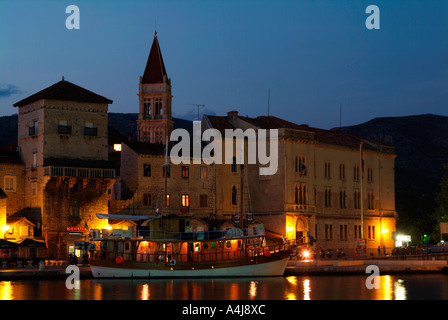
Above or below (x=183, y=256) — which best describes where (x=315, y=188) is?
above

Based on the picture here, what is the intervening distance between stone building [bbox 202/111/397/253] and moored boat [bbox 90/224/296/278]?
50.1 feet

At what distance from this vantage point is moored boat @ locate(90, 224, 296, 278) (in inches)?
2547

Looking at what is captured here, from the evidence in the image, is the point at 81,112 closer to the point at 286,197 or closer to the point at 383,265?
the point at 286,197

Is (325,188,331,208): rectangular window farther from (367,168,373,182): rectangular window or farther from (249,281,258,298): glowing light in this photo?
(249,281,258,298): glowing light

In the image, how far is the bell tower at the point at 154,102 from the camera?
125 m

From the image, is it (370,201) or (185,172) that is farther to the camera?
(370,201)

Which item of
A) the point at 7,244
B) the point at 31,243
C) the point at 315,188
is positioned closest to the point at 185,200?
the point at 315,188

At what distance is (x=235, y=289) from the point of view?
183ft

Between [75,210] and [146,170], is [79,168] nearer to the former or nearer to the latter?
[75,210]

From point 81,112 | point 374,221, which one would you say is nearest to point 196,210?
point 81,112

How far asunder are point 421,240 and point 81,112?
7449 centimetres

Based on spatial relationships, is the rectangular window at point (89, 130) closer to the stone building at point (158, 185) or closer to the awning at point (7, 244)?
the stone building at point (158, 185)

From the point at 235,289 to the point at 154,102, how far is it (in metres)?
73.3
